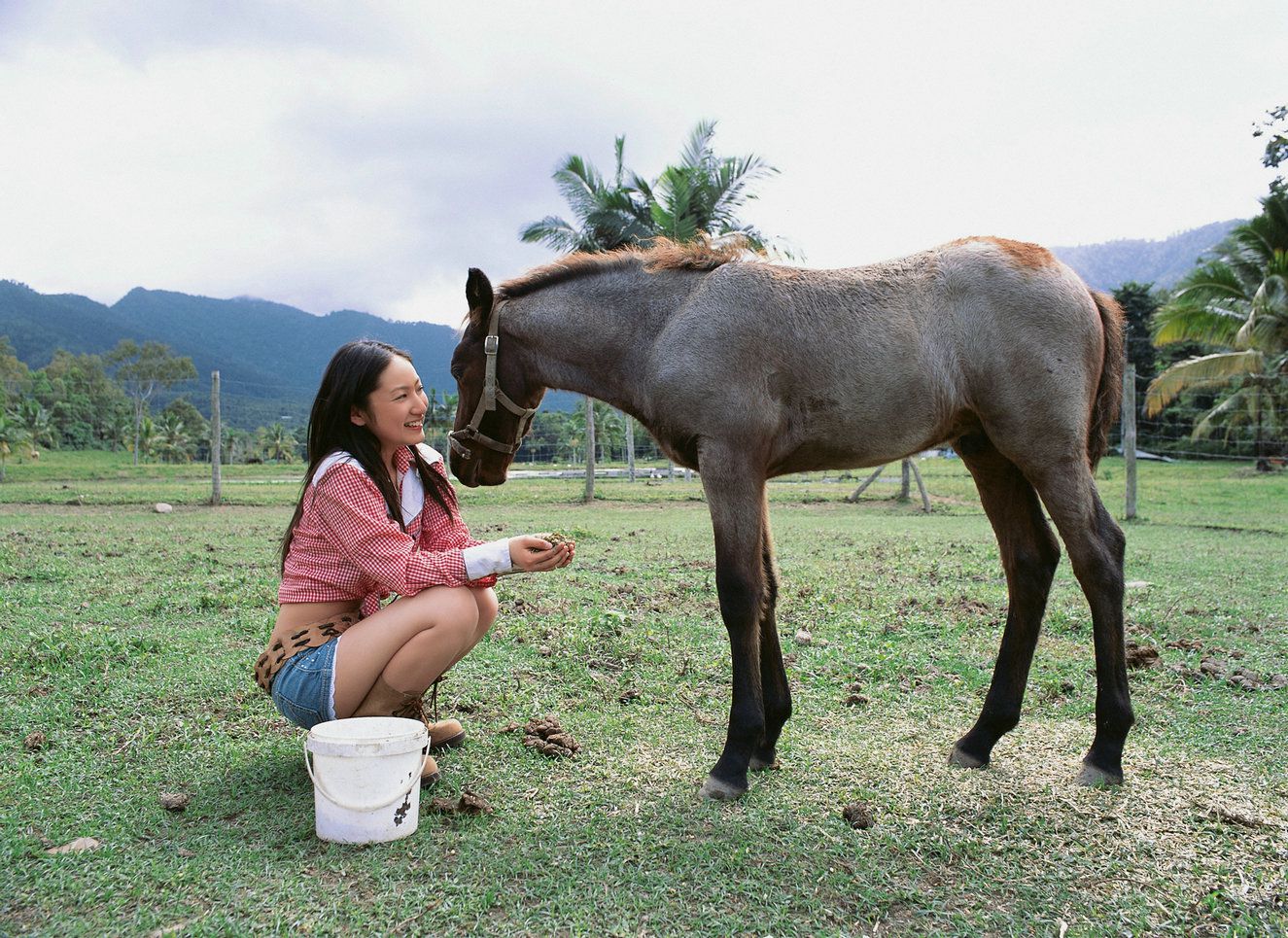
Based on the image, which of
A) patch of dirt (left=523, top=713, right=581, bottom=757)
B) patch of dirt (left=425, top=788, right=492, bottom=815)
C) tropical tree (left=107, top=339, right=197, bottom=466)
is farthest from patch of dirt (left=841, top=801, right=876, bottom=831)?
tropical tree (left=107, top=339, right=197, bottom=466)

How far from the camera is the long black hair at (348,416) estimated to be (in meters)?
3.24

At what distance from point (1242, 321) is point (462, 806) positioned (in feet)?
97.7

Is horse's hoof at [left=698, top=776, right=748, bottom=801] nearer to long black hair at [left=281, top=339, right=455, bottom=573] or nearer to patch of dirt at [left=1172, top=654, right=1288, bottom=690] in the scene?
long black hair at [left=281, top=339, right=455, bottom=573]

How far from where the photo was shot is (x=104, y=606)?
6.01m

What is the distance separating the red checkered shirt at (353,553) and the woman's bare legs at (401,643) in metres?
0.07

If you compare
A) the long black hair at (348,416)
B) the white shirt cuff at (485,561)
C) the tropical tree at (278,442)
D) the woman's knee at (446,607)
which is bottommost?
the tropical tree at (278,442)

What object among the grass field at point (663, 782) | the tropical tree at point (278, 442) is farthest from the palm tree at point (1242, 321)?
the tropical tree at point (278, 442)

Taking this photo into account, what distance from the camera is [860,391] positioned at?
3.38m

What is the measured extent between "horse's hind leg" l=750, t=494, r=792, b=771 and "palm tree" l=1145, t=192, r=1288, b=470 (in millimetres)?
22573

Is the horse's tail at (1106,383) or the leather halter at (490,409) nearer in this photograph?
the horse's tail at (1106,383)

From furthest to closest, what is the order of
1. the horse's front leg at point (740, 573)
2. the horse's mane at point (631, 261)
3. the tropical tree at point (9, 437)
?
the tropical tree at point (9, 437) < the horse's mane at point (631, 261) < the horse's front leg at point (740, 573)

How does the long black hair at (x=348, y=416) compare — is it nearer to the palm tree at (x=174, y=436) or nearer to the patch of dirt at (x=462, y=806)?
the patch of dirt at (x=462, y=806)

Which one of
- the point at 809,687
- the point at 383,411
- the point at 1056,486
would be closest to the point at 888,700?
the point at 809,687

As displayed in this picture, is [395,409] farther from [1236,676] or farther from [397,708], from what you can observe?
[1236,676]
